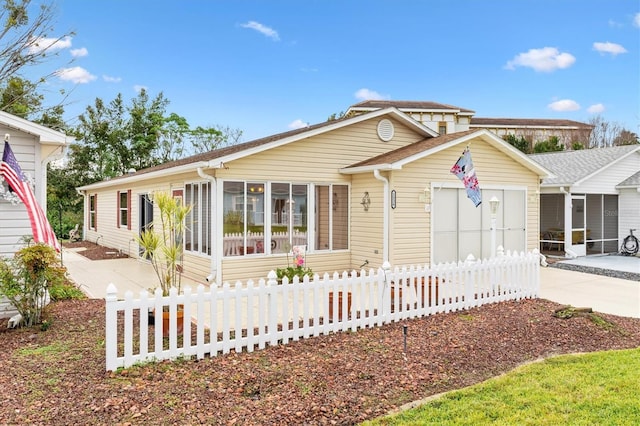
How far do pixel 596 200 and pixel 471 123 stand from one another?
39.2 meters

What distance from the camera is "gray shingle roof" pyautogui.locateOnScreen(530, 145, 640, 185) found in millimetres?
14875

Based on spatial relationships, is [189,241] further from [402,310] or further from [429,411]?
[429,411]

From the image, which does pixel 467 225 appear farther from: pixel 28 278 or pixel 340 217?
pixel 28 278

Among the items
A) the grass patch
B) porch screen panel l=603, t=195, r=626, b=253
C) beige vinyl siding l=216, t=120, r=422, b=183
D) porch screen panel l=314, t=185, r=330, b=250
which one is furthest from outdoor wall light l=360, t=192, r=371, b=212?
porch screen panel l=603, t=195, r=626, b=253

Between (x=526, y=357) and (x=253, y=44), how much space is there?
20.5 m

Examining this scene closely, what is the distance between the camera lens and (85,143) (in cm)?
2947

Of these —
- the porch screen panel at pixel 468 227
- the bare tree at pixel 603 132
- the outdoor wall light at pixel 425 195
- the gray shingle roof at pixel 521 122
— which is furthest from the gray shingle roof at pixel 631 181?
the gray shingle roof at pixel 521 122

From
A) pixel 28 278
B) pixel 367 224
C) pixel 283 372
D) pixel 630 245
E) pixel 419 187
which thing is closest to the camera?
pixel 283 372

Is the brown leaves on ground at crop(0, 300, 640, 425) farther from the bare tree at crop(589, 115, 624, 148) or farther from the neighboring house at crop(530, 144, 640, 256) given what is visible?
the bare tree at crop(589, 115, 624, 148)

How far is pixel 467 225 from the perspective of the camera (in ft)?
37.1

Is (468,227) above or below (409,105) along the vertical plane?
below

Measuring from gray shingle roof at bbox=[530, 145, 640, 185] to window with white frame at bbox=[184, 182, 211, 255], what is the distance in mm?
10645

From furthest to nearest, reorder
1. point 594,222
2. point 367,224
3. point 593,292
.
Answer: point 594,222 < point 367,224 < point 593,292

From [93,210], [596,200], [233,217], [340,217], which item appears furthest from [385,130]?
[93,210]
